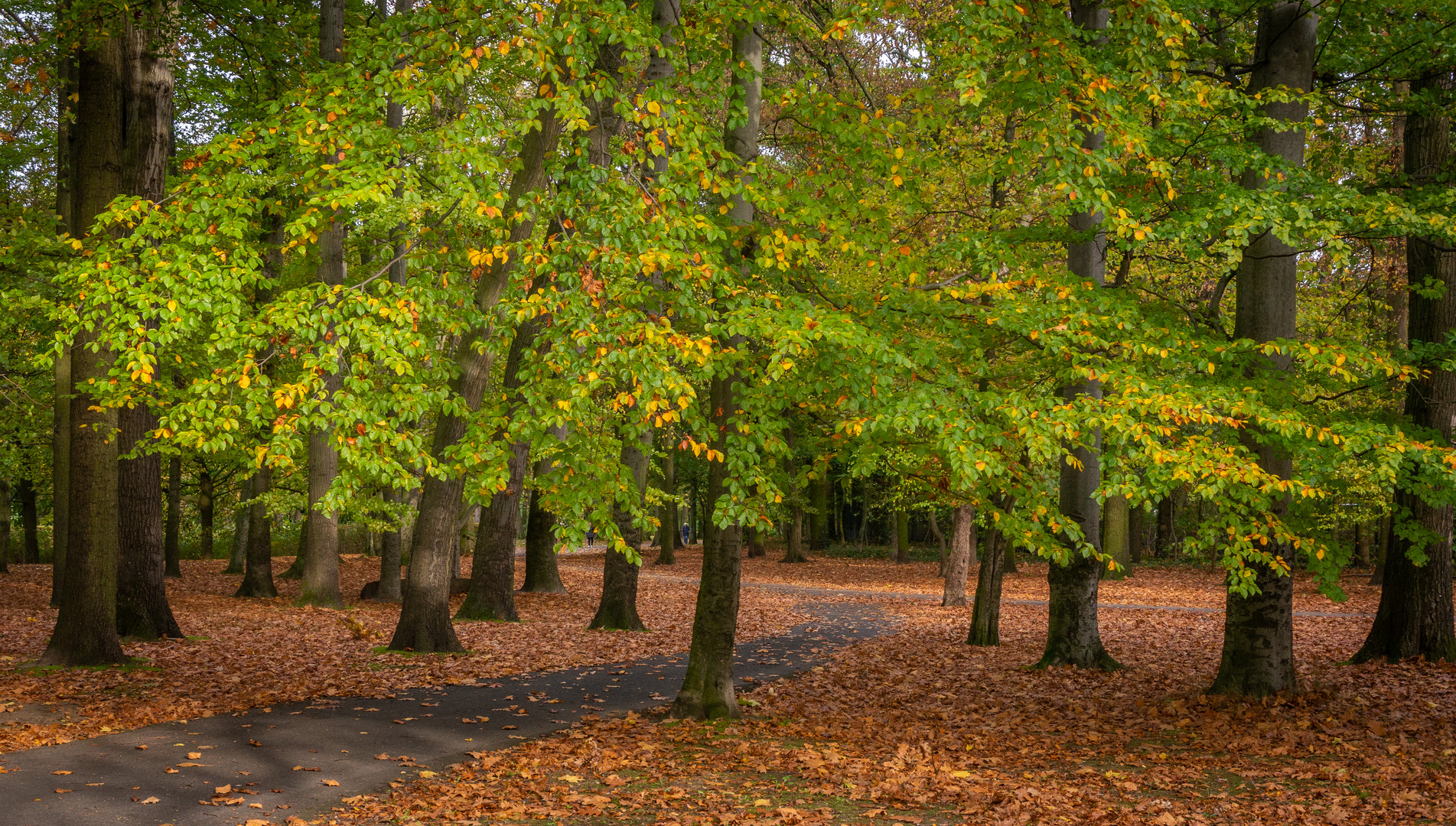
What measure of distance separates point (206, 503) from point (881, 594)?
23.1m

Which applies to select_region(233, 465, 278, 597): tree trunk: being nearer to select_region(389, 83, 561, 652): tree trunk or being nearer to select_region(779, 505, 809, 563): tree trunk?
select_region(389, 83, 561, 652): tree trunk

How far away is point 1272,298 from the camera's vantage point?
31.2ft

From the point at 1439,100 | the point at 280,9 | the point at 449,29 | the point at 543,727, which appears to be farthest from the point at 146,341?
the point at 1439,100

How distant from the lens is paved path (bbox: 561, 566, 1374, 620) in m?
19.5

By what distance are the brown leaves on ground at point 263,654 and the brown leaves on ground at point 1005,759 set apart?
10.6 ft

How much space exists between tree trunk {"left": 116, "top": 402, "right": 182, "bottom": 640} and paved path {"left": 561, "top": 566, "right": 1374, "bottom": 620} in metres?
16.3

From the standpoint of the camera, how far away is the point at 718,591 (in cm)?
888

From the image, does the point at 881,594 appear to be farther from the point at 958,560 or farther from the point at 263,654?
the point at 263,654

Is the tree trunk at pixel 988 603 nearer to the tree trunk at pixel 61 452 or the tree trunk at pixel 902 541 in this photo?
the tree trunk at pixel 61 452

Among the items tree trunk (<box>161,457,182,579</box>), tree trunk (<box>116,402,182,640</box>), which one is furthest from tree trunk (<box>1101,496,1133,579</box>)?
tree trunk (<box>161,457,182,579</box>)

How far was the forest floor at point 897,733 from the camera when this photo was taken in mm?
6309

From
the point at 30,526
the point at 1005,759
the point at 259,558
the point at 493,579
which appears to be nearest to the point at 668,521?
the point at 259,558

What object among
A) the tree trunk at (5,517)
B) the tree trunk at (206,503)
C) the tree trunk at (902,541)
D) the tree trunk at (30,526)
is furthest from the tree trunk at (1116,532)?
the tree trunk at (30,526)

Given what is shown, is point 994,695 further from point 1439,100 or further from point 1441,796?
point 1439,100
